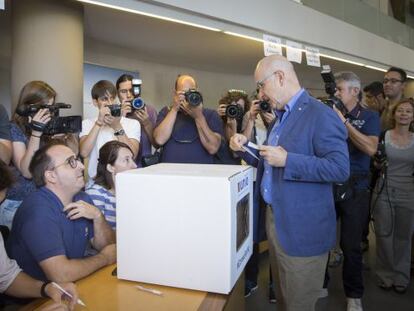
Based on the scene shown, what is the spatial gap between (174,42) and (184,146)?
1998 mm

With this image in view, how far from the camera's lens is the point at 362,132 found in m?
2.03

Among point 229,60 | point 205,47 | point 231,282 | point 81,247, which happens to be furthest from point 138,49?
point 231,282

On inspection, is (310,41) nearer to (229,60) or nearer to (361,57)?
(361,57)

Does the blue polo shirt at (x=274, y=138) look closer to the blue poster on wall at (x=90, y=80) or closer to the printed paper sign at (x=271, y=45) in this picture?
the printed paper sign at (x=271, y=45)

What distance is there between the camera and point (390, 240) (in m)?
2.44

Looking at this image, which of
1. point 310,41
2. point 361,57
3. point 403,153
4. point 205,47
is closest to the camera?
point 403,153

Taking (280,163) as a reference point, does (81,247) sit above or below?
below

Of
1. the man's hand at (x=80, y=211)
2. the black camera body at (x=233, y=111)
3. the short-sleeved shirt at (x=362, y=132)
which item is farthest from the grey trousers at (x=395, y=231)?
the man's hand at (x=80, y=211)

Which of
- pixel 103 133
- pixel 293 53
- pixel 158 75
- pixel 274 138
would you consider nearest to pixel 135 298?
pixel 274 138

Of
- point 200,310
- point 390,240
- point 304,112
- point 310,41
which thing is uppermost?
point 310,41

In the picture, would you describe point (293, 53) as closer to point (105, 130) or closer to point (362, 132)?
point (362, 132)

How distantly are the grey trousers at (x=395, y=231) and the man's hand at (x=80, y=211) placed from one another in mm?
1922

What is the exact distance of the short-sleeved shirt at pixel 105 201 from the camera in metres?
1.65

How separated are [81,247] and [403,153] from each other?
6.73 feet
